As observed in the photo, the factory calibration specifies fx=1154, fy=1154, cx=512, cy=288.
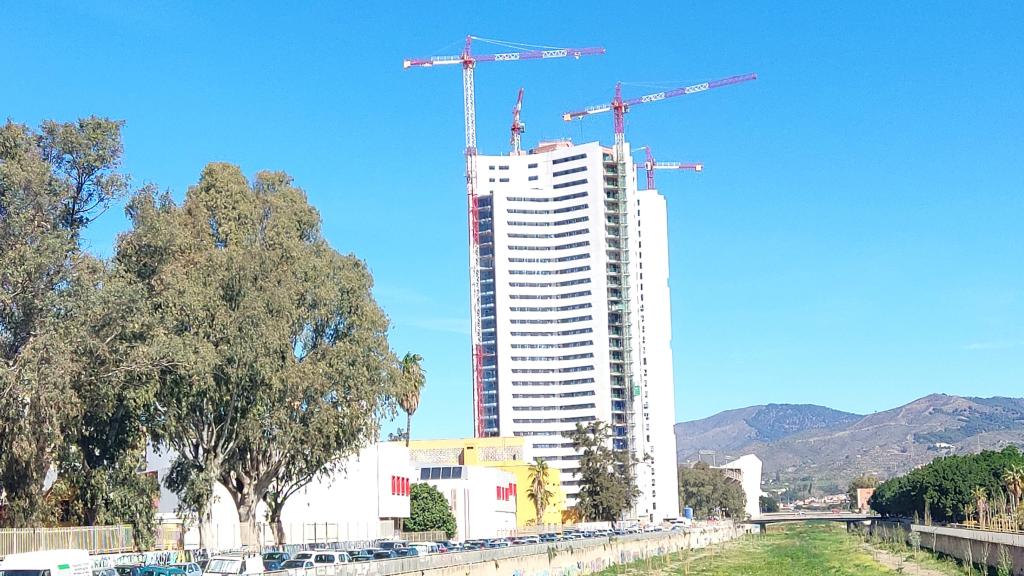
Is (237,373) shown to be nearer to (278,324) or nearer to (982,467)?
(278,324)

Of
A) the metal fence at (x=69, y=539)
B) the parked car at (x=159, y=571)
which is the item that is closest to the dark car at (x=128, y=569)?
the parked car at (x=159, y=571)

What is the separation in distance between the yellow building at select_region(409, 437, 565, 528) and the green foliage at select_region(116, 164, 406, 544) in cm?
8380

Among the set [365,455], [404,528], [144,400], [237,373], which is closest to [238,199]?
[237,373]

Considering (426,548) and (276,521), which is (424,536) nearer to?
(426,548)

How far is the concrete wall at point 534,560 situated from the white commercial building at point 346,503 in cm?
1615

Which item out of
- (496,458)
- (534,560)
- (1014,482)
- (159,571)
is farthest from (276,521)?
(496,458)

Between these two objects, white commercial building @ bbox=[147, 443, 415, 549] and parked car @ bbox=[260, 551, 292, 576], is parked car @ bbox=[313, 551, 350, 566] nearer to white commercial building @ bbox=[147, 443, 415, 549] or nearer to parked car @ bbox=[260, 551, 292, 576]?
parked car @ bbox=[260, 551, 292, 576]

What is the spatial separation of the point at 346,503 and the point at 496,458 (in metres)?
84.9

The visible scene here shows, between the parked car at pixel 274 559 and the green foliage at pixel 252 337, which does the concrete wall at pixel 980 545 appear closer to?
the green foliage at pixel 252 337

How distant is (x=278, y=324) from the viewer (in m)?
61.5

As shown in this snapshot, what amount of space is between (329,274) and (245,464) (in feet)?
38.9

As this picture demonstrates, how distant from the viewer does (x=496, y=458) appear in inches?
6959

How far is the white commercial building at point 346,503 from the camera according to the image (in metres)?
85.3

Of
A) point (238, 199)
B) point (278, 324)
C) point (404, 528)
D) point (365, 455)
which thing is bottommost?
point (404, 528)
